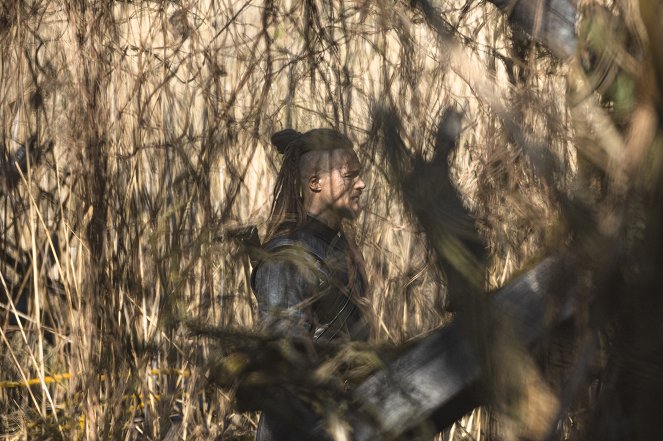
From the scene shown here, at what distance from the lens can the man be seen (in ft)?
6.31

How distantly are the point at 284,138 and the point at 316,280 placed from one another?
24.0 inches

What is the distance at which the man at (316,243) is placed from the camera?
1925 mm

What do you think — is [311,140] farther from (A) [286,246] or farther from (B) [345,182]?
(A) [286,246]

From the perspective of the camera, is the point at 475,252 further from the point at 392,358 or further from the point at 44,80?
the point at 44,80

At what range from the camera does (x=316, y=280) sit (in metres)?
1.97

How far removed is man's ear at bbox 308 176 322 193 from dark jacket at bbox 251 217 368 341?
7cm

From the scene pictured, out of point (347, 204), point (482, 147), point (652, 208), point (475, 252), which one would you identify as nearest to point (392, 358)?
point (475, 252)

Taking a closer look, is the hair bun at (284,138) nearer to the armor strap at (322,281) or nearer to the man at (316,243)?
the man at (316,243)

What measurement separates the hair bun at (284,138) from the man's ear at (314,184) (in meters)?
0.15

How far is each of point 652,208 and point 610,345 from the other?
0.15m

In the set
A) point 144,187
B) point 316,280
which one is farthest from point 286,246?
point 144,187

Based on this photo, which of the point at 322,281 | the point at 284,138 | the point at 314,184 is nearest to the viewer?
the point at 322,281

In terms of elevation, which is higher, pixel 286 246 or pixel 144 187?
pixel 144 187

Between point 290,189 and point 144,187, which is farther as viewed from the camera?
point 144,187
